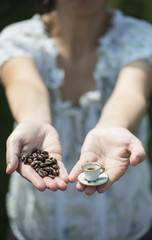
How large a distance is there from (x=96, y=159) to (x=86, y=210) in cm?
57

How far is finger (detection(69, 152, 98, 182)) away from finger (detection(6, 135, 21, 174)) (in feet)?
0.60

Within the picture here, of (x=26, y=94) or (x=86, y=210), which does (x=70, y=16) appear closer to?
(x=26, y=94)

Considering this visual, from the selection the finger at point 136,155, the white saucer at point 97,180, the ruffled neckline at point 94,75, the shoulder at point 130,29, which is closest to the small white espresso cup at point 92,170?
the white saucer at point 97,180

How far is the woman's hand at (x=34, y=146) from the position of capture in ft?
3.86

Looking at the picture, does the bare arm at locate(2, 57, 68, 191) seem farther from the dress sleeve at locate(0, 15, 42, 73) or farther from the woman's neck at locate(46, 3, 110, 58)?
the woman's neck at locate(46, 3, 110, 58)

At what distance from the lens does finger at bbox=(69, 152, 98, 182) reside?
1232 millimetres

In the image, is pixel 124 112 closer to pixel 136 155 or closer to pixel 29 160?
pixel 136 155

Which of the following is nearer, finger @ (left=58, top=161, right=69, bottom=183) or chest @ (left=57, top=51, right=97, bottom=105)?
finger @ (left=58, top=161, right=69, bottom=183)

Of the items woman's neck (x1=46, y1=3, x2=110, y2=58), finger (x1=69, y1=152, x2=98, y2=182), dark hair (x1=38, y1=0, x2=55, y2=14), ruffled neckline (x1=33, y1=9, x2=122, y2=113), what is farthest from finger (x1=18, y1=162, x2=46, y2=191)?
dark hair (x1=38, y1=0, x2=55, y2=14)

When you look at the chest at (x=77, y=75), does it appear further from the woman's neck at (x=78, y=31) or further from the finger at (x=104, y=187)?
the finger at (x=104, y=187)

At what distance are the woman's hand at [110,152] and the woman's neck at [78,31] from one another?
69 cm

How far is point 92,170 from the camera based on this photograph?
1.21 metres

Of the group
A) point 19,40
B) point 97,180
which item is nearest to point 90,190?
point 97,180

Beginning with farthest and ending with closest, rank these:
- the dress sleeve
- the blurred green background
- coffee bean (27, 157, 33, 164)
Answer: the blurred green background < the dress sleeve < coffee bean (27, 157, 33, 164)
